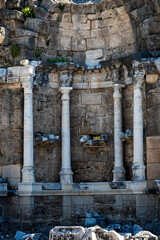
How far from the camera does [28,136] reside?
1831 cm

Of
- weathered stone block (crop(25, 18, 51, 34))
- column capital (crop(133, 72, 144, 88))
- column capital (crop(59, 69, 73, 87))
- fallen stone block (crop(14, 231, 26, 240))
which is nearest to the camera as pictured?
fallen stone block (crop(14, 231, 26, 240))

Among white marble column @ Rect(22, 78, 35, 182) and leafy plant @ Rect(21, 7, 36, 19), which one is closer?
white marble column @ Rect(22, 78, 35, 182)

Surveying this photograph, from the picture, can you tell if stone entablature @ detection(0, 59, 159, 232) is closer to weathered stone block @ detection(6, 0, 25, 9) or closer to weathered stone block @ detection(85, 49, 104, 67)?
weathered stone block @ detection(85, 49, 104, 67)

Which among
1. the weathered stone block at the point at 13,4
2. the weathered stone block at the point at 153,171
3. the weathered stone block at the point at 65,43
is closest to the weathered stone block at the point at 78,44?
the weathered stone block at the point at 65,43

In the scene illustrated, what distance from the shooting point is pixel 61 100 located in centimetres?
1928

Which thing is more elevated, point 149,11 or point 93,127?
point 149,11

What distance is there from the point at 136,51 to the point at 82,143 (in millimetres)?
3610

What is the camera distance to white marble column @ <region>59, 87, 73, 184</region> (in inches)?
730

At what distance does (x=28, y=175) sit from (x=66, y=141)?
176 centimetres

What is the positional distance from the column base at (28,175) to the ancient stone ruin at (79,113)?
32mm

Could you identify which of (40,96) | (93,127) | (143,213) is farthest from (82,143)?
(143,213)

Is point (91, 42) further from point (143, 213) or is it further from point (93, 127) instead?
point (143, 213)

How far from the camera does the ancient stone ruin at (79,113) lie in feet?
58.7

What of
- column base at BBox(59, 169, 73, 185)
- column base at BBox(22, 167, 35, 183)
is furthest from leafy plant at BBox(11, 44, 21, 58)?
column base at BBox(59, 169, 73, 185)
